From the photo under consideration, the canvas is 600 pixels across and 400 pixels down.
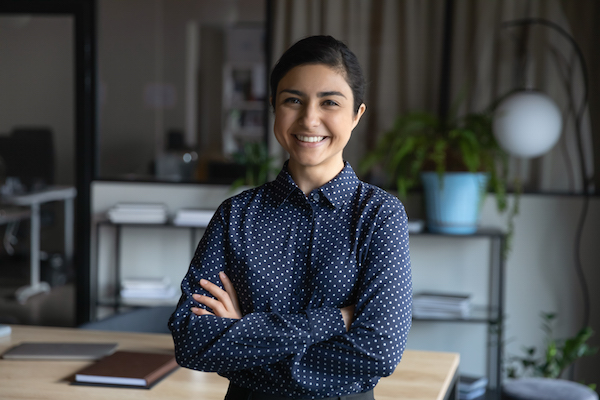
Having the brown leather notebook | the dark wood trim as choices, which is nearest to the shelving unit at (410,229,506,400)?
the brown leather notebook

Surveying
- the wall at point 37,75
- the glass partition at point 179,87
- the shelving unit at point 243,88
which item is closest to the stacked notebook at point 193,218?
the glass partition at point 179,87

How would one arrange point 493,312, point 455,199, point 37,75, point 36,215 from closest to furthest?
point 455,199, point 493,312, point 37,75, point 36,215

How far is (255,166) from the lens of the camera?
410 cm

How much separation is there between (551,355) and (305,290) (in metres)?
2.50

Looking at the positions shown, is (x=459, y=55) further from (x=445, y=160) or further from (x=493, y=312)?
(x=493, y=312)

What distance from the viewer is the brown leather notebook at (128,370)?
189cm

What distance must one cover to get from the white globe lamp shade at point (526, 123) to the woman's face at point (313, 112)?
2.27 meters

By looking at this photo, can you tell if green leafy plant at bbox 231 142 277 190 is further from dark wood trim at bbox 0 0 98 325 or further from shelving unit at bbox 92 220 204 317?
dark wood trim at bbox 0 0 98 325

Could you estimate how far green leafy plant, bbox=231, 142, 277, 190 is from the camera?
402cm

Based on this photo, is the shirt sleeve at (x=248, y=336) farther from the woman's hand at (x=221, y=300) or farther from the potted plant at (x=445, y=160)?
the potted plant at (x=445, y=160)

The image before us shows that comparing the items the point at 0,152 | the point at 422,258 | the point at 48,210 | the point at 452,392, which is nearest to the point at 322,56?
the point at 452,392

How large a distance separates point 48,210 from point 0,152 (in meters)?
0.81

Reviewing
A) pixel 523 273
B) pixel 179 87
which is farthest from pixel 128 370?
pixel 179 87

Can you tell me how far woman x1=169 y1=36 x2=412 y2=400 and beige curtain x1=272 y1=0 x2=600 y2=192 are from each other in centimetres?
250
